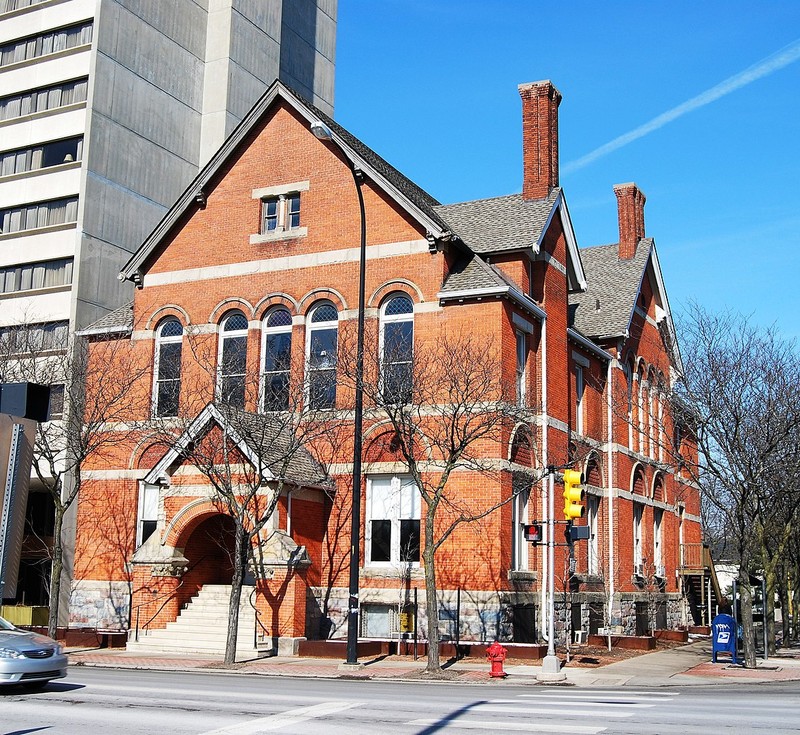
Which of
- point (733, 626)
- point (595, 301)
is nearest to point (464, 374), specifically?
point (733, 626)

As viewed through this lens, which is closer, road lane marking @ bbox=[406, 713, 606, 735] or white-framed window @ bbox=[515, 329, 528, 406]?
road lane marking @ bbox=[406, 713, 606, 735]

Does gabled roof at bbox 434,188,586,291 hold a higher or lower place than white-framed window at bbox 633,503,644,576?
higher

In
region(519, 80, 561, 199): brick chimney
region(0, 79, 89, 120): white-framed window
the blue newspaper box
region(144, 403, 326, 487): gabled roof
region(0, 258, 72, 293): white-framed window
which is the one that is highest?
region(0, 79, 89, 120): white-framed window

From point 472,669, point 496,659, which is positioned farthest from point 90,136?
point 496,659

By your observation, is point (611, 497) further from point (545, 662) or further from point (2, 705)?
point (2, 705)

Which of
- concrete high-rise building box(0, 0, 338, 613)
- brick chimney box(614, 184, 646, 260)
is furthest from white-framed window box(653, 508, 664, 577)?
concrete high-rise building box(0, 0, 338, 613)

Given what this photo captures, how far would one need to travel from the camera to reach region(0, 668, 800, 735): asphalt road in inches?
520

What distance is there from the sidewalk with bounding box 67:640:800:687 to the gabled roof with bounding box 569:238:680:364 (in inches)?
529

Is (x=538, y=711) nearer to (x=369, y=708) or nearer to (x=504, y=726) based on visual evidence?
(x=504, y=726)

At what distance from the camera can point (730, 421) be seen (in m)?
28.4

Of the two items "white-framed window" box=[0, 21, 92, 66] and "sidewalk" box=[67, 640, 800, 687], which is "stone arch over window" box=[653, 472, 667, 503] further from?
"white-framed window" box=[0, 21, 92, 66]

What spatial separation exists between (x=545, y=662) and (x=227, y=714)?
9.15m

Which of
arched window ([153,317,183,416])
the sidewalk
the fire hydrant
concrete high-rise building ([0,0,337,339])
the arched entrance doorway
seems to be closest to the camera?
the fire hydrant

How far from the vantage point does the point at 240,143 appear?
3234cm
